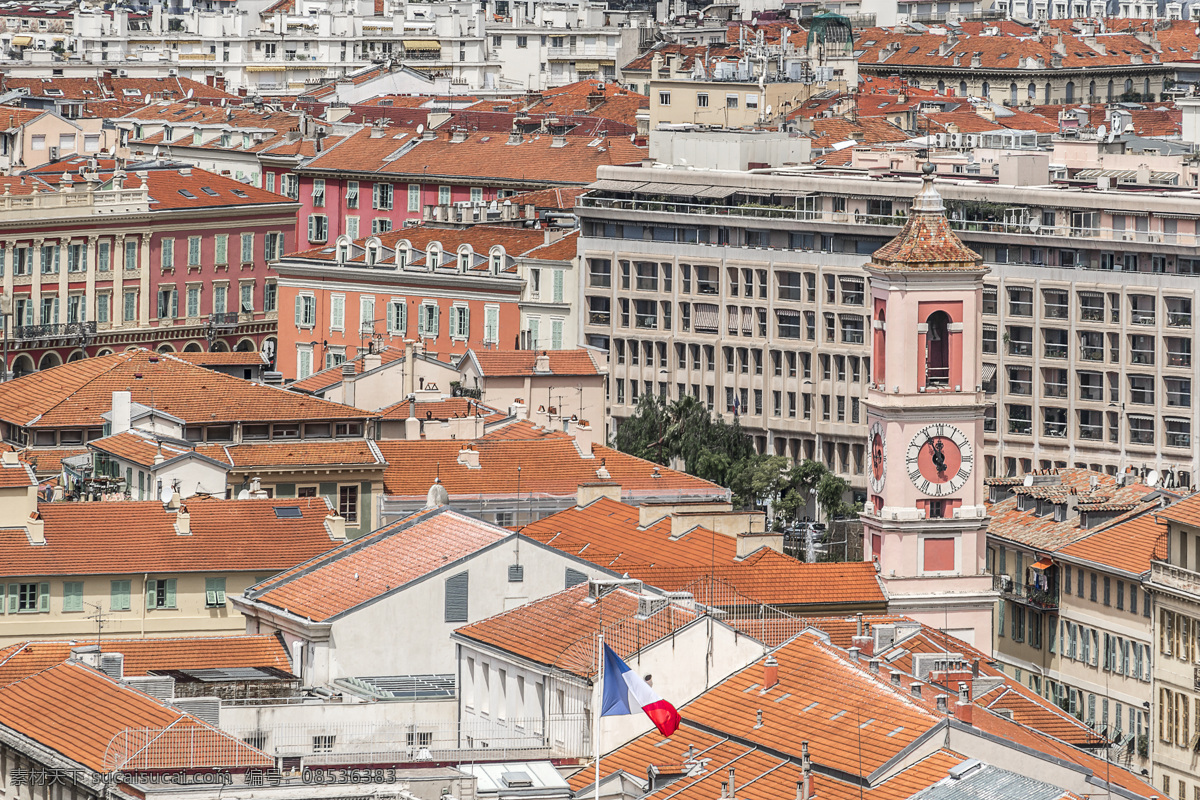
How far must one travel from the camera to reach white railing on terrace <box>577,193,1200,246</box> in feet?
566

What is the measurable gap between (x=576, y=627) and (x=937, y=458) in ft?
69.5

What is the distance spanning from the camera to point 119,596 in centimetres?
9931

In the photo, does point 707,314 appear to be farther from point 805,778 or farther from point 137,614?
point 805,778

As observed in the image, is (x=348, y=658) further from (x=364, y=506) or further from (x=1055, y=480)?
(x=1055, y=480)

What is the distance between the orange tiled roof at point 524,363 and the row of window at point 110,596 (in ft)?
148

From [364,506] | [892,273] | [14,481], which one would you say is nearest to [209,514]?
[14,481]

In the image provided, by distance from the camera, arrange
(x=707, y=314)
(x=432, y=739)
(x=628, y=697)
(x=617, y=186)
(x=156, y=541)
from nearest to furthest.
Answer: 1. (x=628, y=697)
2. (x=432, y=739)
3. (x=156, y=541)
4. (x=707, y=314)
5. (x=617, y=186)

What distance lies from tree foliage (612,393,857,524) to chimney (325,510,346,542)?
42922 mm

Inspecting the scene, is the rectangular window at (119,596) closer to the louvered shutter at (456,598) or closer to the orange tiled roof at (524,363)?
the louvered shutter at (456,598)

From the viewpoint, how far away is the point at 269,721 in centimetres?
7825

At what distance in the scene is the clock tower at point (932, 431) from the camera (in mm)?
100438

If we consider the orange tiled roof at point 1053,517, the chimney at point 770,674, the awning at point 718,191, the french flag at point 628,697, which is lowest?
the orange tiled roof at point 1053,517

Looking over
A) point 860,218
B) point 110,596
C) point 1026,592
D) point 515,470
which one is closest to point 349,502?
point 515,470

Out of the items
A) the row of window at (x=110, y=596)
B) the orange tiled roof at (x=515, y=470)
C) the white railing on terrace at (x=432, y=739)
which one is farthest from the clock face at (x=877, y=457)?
the white railing on terrace at (x=432, y=739)
